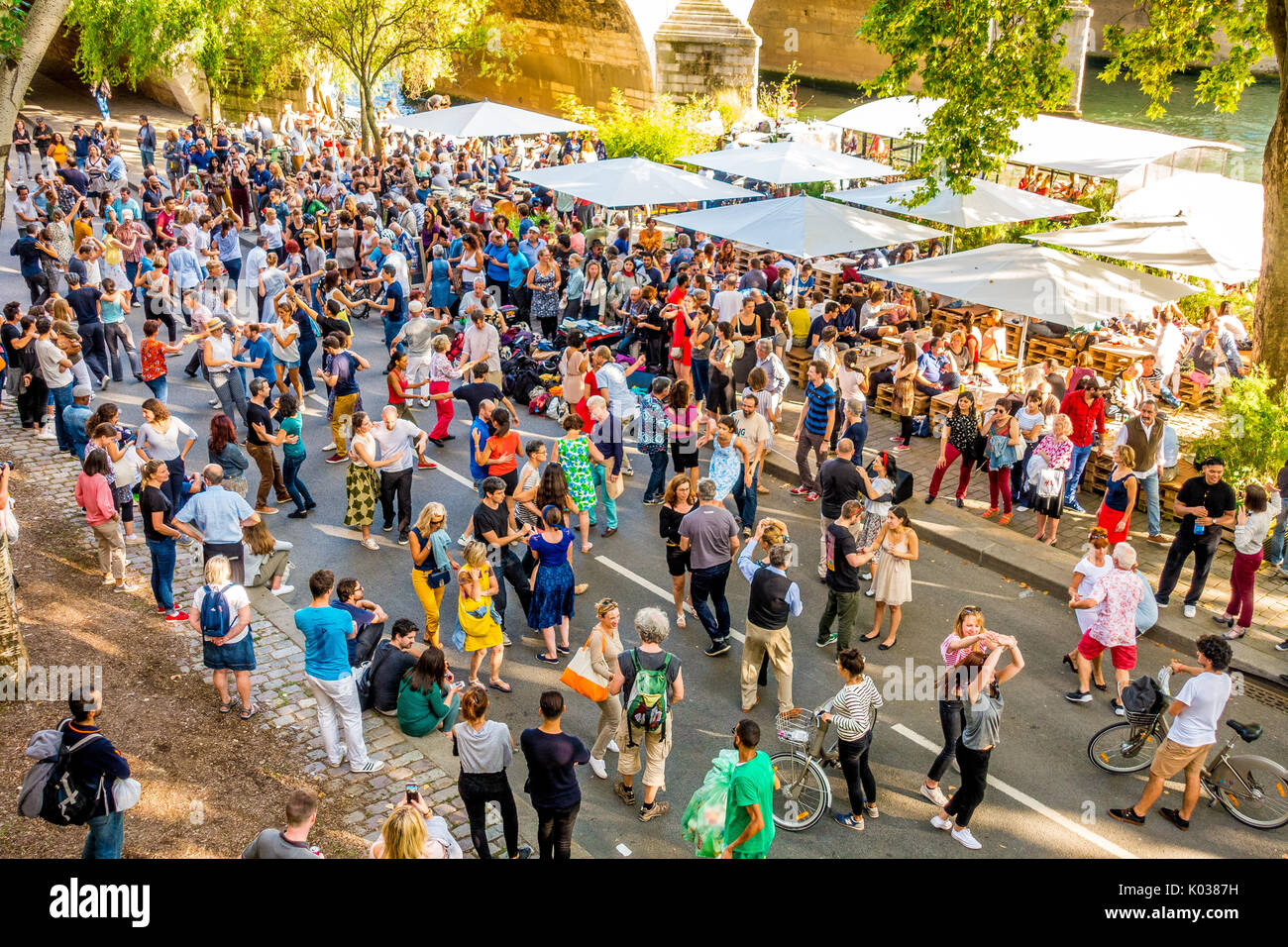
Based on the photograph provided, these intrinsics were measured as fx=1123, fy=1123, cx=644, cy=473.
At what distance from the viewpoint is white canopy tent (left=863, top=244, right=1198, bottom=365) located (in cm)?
1359

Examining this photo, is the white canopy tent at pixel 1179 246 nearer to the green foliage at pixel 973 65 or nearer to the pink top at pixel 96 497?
the green foliage at pixel 973 65

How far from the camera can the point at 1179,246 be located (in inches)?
632

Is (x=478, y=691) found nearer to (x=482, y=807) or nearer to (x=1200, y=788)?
(x=482, y=807)

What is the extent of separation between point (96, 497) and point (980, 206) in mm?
14802

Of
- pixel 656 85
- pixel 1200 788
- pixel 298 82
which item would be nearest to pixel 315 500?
pixel 1200 788

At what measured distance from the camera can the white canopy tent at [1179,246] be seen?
15.6 m

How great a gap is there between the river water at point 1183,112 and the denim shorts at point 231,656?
41784 millimetres

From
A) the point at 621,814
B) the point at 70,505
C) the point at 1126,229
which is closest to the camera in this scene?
the point at 621,814

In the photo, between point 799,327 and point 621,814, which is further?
point 799,327

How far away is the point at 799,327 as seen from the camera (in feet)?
56.0

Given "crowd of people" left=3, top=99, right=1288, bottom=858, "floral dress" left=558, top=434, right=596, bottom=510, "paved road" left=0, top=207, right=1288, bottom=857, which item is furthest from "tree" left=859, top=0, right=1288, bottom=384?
"floral dress" left=558, top=434, right=596, bottom=510

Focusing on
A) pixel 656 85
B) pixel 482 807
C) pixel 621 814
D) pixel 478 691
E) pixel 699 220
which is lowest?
pixel 621 814

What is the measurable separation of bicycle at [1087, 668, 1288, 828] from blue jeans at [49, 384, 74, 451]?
1165 centimetres

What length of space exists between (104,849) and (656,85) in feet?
118
